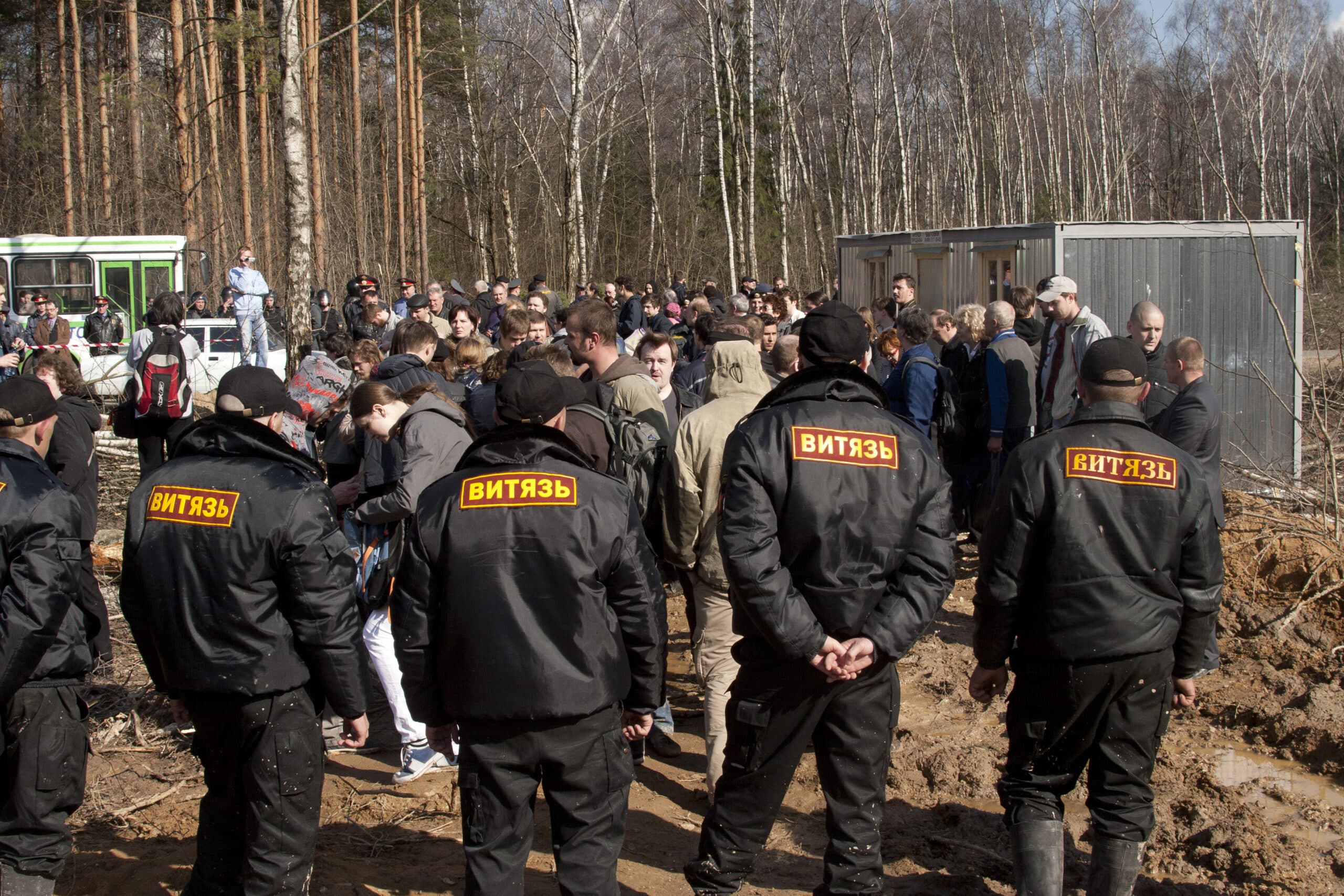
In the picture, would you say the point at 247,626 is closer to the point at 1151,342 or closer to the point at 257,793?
the point at 257,793

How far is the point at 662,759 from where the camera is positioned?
523 centimetres

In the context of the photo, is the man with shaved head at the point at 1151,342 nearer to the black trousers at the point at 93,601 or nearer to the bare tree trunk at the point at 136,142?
the black trousers at the point at 93,601

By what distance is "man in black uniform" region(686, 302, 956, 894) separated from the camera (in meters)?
3.23

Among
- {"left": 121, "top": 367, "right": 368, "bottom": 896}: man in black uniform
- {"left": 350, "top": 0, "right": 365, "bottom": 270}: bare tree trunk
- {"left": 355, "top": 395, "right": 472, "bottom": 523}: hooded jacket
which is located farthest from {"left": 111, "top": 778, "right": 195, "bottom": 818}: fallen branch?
{"left": 350, "top": 0, "right": 365, "bottom": 270}: bare tree trunk

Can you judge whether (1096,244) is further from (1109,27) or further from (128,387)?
(1109,27)

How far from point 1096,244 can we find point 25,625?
10381 millimetres

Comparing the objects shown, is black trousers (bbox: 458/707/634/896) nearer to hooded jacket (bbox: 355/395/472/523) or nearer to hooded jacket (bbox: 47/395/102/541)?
hooded jacket (bbox: 355/395/472/523)

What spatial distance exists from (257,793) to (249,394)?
1.19 m

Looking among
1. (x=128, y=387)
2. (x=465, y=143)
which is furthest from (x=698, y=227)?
(x=128, y=387)

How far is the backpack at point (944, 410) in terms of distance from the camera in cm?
764

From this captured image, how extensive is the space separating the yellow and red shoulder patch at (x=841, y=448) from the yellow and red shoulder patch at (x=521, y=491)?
2.24ft

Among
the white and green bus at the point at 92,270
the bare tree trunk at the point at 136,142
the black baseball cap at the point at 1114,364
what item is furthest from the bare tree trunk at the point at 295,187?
the bare tree trunk at the point at 136,142

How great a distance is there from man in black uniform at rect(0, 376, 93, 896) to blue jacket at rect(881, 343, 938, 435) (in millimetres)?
5208

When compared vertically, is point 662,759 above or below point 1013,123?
below
